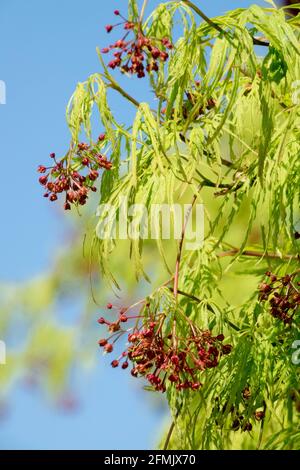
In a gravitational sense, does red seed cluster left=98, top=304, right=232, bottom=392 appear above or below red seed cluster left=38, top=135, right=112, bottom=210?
below

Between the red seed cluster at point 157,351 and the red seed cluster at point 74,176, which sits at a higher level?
the red seed cluster at point 74,176

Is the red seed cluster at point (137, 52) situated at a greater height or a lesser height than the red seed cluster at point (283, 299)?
greater

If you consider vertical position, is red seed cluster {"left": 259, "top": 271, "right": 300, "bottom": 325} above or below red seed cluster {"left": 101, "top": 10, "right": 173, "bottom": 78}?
below

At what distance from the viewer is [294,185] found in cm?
192

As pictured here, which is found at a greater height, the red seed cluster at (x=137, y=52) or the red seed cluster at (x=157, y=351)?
the red seed cluster at (x=137, y=52)

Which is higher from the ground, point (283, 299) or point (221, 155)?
point (221, 155)

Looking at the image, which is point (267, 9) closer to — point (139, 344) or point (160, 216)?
point (160, 216)

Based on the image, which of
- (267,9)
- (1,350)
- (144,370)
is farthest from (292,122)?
(1,350)

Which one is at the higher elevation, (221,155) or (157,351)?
(221,155)
